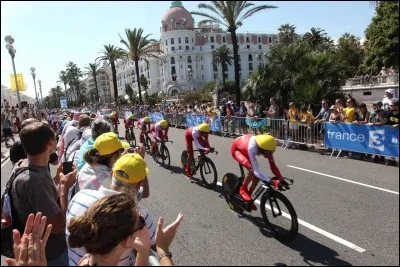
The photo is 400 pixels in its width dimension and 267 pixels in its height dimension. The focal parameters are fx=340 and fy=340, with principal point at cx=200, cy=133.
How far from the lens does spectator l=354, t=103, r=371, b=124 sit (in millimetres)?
9898

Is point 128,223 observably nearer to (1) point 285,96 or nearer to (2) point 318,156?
(2) point 318,156

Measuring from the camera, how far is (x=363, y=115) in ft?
33.0

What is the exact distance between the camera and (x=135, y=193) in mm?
2902

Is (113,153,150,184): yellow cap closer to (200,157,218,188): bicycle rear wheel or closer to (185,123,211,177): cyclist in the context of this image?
(185,123,211,177): cyclist

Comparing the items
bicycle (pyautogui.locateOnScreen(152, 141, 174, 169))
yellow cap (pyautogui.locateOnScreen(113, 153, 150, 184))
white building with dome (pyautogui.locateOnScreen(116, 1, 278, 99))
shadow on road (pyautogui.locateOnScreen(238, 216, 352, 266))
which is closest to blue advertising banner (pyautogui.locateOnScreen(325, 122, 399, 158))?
bicycle (pyautogui.locateOnScreen(152, 141, 174, 169))

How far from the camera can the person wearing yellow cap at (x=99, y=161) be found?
10.3 ft

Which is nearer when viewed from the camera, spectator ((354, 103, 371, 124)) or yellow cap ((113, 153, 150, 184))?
yellow cap ((113, 153, 150, 184))

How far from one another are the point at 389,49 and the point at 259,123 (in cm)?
2280

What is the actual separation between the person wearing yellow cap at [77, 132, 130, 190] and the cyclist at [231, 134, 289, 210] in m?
2.18

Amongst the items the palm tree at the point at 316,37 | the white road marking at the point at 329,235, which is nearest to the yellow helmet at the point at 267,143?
the white road marking at the point at 329,235

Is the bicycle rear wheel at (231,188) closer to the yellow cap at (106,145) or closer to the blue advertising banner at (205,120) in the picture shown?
the yellow cap at (106,145)

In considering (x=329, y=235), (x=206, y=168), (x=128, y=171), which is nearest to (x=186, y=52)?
(x=206, y=168)

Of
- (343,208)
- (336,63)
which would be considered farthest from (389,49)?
(343,208)

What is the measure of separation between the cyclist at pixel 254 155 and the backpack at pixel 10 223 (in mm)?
3185
